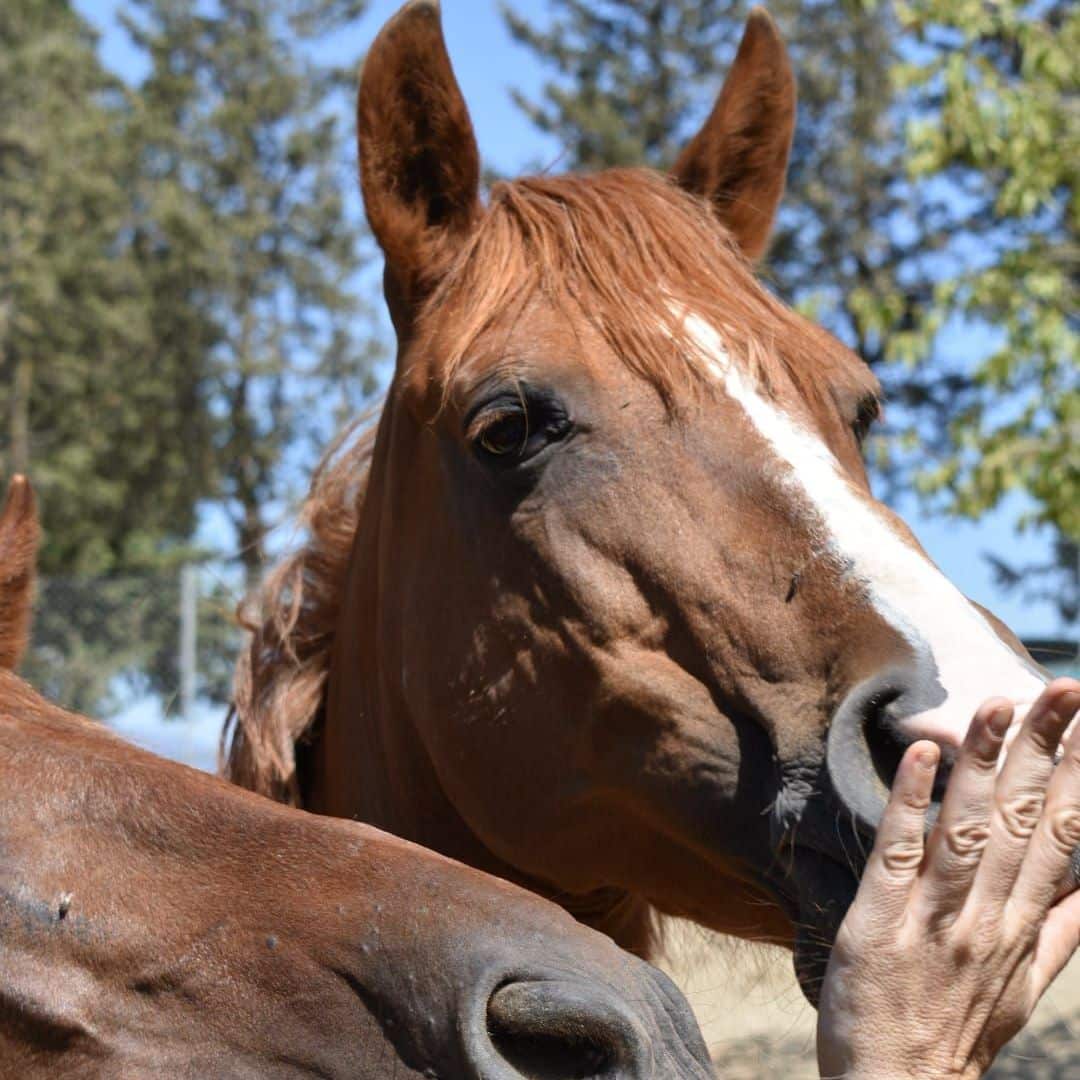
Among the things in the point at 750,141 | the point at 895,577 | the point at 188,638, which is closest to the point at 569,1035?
the point at 895,577

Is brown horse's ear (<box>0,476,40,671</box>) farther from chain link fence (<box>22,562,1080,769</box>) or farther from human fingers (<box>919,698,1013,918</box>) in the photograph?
chain link fence (<box>22,562,1080,769</box>)

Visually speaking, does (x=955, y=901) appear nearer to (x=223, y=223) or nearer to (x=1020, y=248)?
(x=1020, y=248)

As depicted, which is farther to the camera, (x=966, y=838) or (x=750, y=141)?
(x=750, y=141)

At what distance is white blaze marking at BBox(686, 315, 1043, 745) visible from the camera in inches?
66.5

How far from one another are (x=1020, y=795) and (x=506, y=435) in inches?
45.6

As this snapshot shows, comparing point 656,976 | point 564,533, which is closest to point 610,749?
point 564,533

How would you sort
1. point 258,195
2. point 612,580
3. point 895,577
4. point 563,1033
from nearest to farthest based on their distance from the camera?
point 563,1033 → point 895,577 → point 612,580 → point 258,195

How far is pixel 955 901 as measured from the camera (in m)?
1.40

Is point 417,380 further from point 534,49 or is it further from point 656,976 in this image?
point 534,49

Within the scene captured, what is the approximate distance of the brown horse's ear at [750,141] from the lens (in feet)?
9.77

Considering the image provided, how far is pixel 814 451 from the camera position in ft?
7.06

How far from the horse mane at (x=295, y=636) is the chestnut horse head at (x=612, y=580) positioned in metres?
0.01

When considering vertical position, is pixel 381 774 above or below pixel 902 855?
below

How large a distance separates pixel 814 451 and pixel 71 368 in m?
26.6
